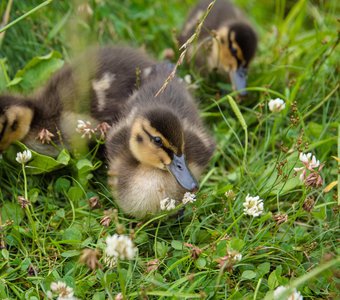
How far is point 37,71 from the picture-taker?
2688 millimetres

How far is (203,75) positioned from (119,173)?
3.36 ft

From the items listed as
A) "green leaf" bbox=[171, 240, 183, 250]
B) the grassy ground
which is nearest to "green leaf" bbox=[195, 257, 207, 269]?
the grassy ground

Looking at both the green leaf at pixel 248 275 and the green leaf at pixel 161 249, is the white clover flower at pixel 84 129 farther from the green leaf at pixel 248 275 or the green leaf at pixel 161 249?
the green leaf at pixel 248 275

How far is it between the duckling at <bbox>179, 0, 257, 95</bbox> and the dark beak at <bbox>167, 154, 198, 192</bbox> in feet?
2.69

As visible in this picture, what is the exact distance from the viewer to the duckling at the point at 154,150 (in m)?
2.01

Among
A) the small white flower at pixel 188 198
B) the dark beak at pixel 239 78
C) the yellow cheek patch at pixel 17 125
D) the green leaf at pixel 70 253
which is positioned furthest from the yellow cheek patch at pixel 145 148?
the dark beak at pixel 239 78

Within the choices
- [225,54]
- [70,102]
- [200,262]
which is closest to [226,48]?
[225,54]

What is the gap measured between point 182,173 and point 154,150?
12cm

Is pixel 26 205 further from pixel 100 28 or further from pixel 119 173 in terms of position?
pixel 100 28

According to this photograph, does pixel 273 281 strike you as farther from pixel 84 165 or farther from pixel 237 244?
pixel 84 165

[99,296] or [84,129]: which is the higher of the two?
[84,129]

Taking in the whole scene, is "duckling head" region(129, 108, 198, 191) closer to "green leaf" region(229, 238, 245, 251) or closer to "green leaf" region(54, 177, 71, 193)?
"green leaf" region(229, 238, 245, 251)

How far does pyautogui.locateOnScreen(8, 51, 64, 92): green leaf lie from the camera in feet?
8.72

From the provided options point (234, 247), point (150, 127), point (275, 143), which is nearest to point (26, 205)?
point (150, 127)
